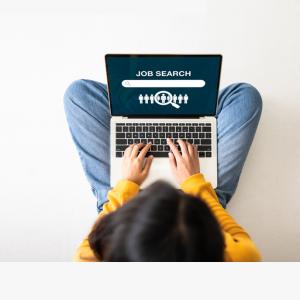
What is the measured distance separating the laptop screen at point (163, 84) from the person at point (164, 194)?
0.29 ft

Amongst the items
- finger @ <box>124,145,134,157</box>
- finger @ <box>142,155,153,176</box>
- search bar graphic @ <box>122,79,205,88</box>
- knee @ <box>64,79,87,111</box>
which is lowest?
finger @ <box>142,155,153,176</box>

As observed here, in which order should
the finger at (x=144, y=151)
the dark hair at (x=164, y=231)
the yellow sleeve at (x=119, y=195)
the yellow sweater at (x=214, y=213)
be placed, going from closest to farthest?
the dark hair at (x=164, y=231) < the yellow sweater at (x=214, y=213) < the yellow sleeve at (x=119, y=195) < the finger at (x=144, y=151)

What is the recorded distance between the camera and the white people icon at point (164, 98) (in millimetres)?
1130

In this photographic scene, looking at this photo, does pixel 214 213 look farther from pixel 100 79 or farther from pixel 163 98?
pixel 100 79

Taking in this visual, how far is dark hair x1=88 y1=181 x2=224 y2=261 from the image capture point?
2.22ft

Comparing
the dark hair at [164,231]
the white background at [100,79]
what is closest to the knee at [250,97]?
the white background at [100,79]

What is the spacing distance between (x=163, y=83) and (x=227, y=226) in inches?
15.6

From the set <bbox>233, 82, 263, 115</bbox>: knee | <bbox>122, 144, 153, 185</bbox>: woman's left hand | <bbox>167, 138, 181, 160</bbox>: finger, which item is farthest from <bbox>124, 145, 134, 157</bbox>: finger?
<bbox>233, 82, 263, 115</bbox>: knee

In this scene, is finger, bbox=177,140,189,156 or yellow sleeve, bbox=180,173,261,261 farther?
finger, bbox=177,140,189,156

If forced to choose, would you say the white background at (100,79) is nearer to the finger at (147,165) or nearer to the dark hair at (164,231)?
the finger at (147,165)

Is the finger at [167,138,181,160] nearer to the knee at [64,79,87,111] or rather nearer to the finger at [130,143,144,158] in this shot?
the finger at [130,143,144,158]

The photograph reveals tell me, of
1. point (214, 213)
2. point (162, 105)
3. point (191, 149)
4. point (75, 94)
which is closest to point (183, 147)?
point (191, 149)

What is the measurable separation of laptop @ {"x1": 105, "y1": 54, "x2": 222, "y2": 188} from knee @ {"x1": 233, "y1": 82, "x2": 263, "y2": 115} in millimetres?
119

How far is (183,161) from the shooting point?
1.16 metres
